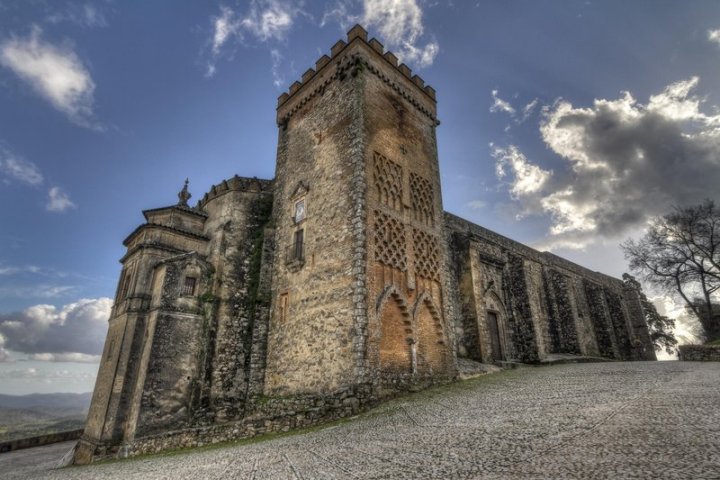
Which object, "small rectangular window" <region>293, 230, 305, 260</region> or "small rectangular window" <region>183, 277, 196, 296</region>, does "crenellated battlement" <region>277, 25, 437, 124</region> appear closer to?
"small rectangular window" <region>293, 230, 305, 260</region>

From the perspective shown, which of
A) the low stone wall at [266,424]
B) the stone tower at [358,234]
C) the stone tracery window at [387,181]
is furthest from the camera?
the stone tracery window at [387,181]

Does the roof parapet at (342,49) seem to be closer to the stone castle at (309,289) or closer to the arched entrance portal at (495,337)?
the stone castle at (309,289)

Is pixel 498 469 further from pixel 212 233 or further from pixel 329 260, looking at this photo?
pixel 212 233

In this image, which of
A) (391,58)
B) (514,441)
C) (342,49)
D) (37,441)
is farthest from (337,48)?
(37,441)

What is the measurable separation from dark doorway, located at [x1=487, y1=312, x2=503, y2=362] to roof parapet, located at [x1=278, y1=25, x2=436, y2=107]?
1125 centimetres

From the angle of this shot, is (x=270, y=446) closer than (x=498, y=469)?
No

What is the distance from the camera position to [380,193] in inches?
513

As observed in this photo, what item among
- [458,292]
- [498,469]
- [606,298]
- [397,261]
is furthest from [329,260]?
[606,298]

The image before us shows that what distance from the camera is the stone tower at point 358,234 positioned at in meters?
11.3

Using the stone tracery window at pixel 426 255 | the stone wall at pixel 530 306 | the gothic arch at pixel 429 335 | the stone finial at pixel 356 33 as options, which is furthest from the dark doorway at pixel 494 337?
the stone finial at pixel 356 33

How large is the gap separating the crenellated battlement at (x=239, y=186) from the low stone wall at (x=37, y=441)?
15.2 m

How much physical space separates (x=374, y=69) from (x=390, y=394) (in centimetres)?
1207

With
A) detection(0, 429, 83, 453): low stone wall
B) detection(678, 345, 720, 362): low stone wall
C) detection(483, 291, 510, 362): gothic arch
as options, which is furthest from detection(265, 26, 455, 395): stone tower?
detection(0, 429, 83, 453): low stone wall

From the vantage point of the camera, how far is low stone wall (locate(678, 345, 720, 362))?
1358 cm
